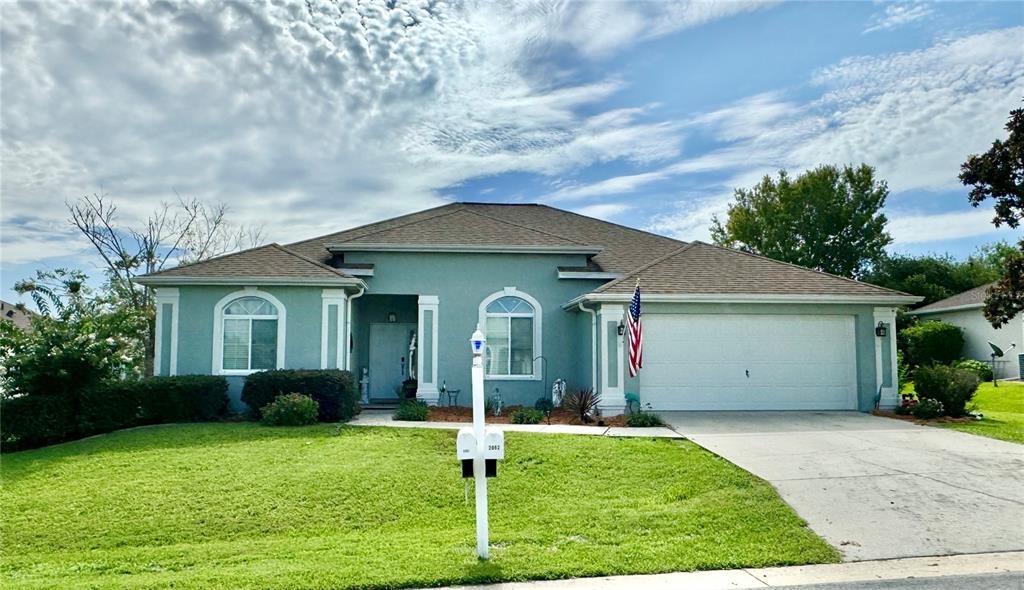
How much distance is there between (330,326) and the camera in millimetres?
15609

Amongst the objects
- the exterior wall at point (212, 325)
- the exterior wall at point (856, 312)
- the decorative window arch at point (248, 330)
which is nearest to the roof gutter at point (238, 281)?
the exterior wall at point (212, 325)

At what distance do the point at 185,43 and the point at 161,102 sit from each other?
8.47 ft

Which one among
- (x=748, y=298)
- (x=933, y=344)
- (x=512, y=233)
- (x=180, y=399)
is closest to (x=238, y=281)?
(x=180, y=399)

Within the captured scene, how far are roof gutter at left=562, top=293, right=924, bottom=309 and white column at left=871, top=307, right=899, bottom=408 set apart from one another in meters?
0.29

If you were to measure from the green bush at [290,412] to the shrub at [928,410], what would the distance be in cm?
1245

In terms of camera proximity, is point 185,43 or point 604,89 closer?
point 185,43

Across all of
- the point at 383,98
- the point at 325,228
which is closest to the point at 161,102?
the point at 383,98

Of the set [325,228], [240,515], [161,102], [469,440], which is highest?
[161,102]

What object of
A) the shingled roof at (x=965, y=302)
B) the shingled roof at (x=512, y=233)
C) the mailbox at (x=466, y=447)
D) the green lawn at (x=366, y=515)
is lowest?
the green lawn at (x=366, y=515)

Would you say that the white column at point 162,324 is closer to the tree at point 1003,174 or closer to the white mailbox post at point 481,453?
the white mailbox post at point 481,453

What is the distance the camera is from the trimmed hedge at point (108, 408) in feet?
41.0

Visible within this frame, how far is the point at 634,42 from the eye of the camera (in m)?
13.7

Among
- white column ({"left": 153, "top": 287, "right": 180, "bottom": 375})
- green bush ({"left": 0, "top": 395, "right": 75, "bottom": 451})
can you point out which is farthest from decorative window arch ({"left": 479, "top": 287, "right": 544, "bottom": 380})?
green bush ({"left": 0, "top": 395, "right": 75, "bottom": 451})

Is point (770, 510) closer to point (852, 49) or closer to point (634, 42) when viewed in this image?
point (634, 42)
